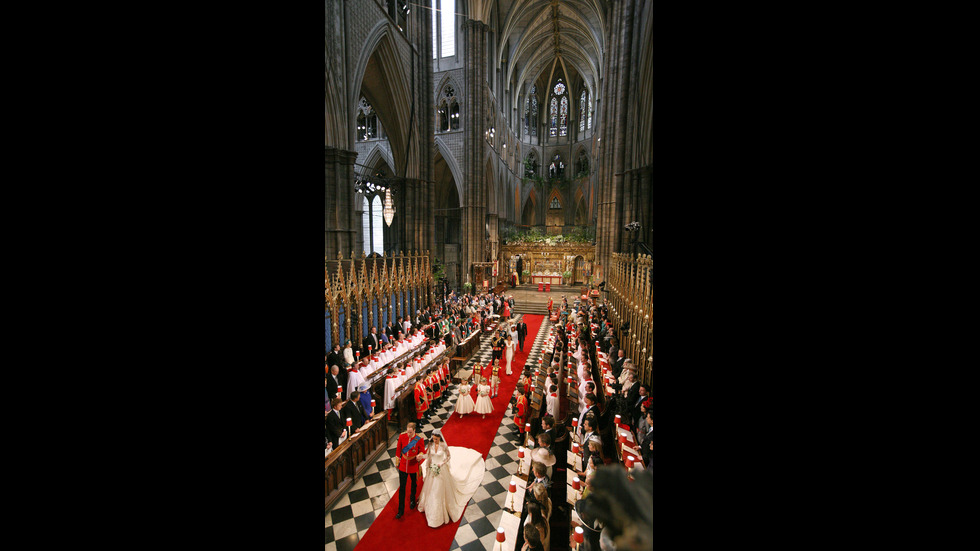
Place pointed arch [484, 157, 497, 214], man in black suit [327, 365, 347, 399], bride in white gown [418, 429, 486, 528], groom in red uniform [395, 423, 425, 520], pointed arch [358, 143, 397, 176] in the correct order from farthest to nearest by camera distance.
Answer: pointed arch [484, 157, 497, 214] < pointed arch [358, 143, 397, 176] < man in black suit [327, 365, 347, 399] < groom in red uniform [395, 423, 425, 520] < bride in white gown [418, 429, 486, 528]

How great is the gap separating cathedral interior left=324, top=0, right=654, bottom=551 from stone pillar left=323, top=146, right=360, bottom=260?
0.05 metres

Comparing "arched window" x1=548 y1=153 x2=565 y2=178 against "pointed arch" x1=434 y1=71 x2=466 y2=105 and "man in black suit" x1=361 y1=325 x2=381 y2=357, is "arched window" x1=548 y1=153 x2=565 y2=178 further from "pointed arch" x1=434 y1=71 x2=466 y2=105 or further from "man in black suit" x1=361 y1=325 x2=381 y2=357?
"man in black suit" x1=361 y1=325 x2=381 y2=357

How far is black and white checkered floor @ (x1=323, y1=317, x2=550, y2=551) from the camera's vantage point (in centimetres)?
429

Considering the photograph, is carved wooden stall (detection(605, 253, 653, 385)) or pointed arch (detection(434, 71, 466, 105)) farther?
pointed arch (detection(434, 71, 466, 105))

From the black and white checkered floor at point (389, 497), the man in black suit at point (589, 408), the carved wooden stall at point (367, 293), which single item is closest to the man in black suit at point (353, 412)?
the black and white checkered floor at point (389, 497)

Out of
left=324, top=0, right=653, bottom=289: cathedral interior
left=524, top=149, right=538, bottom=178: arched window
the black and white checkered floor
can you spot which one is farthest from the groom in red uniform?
left=524, top=149, right=538, bottom=178: arched window

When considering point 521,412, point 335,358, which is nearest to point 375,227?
point 335,358

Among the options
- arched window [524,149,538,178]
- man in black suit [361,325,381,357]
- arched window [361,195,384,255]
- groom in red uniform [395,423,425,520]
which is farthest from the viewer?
arched window [524,149,538,178]

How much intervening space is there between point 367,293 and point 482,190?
14.1 metres
